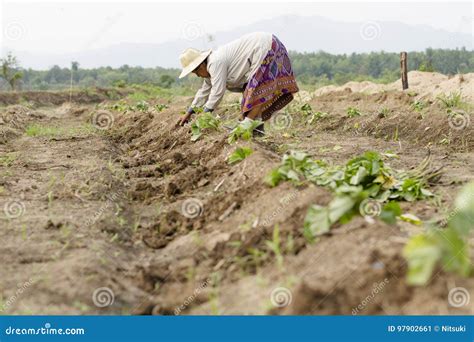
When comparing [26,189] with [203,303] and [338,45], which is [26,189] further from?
[338,45]

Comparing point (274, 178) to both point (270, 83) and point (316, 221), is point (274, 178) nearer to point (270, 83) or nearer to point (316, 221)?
point (316, 221)

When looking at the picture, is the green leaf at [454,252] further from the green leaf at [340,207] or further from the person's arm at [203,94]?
the person's arm at [203,94]

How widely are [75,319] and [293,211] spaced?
143 cm

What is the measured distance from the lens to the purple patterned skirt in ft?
22.8

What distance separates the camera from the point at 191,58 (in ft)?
22.8

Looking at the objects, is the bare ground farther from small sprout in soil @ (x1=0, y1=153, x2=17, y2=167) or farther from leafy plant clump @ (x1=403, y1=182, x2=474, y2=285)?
small sprout in soil @ (x1=0, y1=153, x2=17, y2=167)

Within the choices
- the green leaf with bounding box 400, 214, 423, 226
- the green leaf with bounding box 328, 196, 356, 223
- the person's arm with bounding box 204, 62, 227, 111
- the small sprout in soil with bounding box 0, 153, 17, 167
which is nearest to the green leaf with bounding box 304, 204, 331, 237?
the green leaf with bounding box 328, 196, 356, 223

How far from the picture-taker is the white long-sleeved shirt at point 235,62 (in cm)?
683

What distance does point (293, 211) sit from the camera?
3.53m

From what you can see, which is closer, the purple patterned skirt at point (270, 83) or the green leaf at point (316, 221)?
the green leaf at point (316, 221)

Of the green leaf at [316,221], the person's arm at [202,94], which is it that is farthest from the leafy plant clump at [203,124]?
the green leaf at [316,221]

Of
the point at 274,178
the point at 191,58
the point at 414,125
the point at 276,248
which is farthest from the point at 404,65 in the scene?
the point at 276,248

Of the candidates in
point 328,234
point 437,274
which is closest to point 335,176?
point 328,234

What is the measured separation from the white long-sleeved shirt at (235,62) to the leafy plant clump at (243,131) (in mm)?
924
